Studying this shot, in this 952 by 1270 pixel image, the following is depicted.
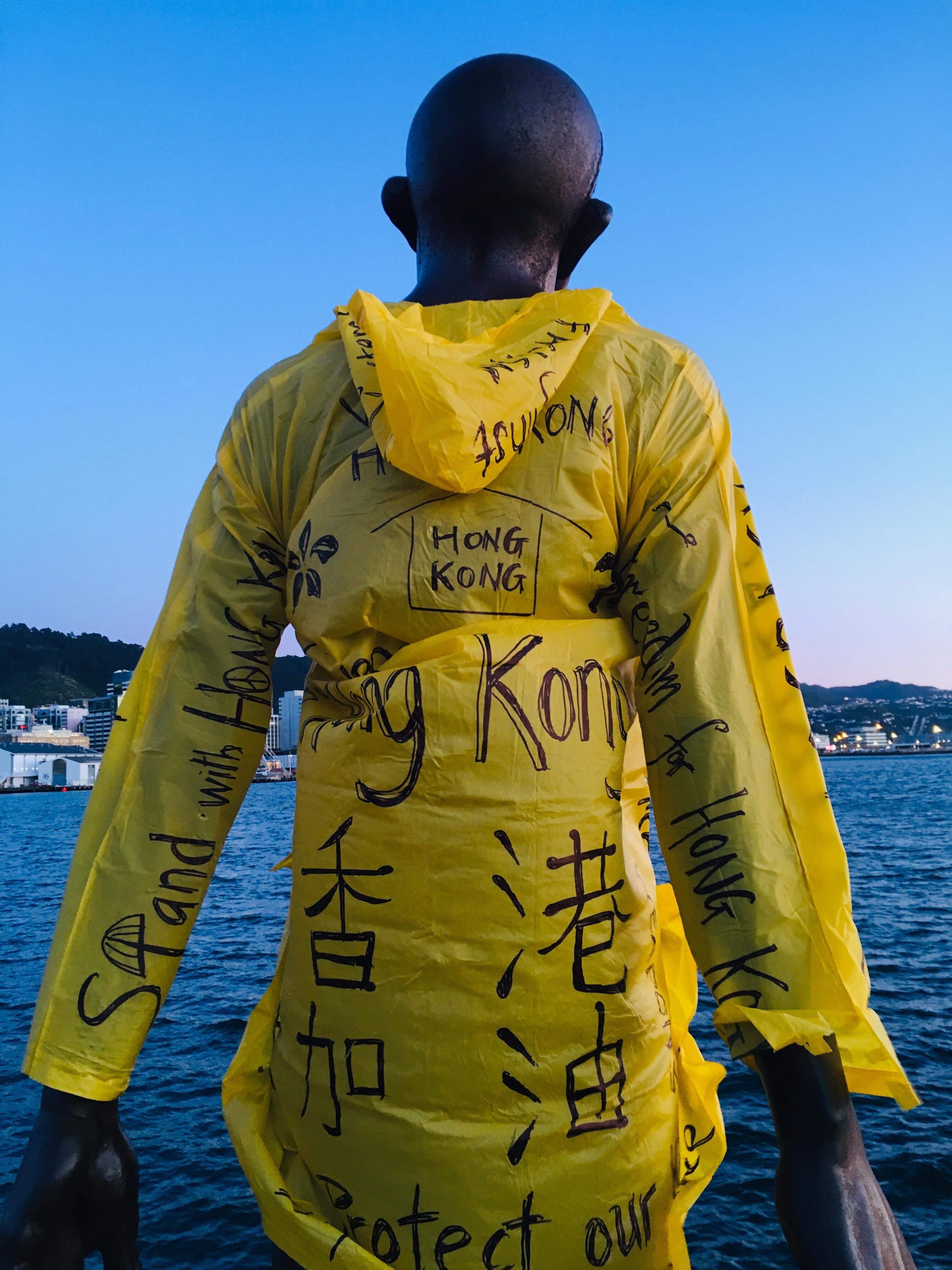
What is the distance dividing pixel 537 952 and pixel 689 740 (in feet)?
1.28

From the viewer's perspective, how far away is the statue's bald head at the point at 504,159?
1.64 metres

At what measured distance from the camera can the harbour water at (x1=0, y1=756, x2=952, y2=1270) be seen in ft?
24.8

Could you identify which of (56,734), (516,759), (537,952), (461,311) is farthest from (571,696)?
(56,734)

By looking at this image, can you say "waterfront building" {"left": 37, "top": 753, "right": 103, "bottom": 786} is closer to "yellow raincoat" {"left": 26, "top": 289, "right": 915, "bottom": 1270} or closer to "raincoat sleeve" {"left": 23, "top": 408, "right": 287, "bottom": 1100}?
"raincoat sleeve" {"left": 23, "top": 408, "right": 287, "bottom": 1100}

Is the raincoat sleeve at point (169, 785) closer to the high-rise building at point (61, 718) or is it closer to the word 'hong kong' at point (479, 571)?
the word 'hong kong' at point (479, 571)

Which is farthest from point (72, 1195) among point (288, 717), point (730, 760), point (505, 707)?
point (288, 717)

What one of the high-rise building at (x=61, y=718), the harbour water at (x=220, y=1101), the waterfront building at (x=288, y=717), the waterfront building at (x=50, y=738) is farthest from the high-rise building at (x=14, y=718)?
the harbour water at (x=220, y=1101)

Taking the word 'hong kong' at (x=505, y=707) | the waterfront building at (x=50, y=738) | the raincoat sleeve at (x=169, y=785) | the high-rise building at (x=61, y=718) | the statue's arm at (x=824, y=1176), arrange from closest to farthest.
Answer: the statue's arm at (x=824, y=1176)
the word 'hong kong' at (x=505, y=707)
the raincoat sleeve at (x=169, y=785)
the waterfront building at (x=50, y=738)
the high-rise building at (x=61, y=718)

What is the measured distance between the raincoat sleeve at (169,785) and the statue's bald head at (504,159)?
60 cm

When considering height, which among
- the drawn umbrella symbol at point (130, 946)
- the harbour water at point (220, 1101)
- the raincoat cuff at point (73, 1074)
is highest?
the drawn umbrella symbol at point (130, 946)

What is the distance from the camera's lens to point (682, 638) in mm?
1334

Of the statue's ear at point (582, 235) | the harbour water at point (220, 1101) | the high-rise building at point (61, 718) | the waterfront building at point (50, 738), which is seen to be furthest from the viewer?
the high-rise building at point (61, 718)

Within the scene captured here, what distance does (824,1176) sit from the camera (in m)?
1.14

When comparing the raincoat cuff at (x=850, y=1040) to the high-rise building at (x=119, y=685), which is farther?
the high-rise building at (x=119, y=685)
